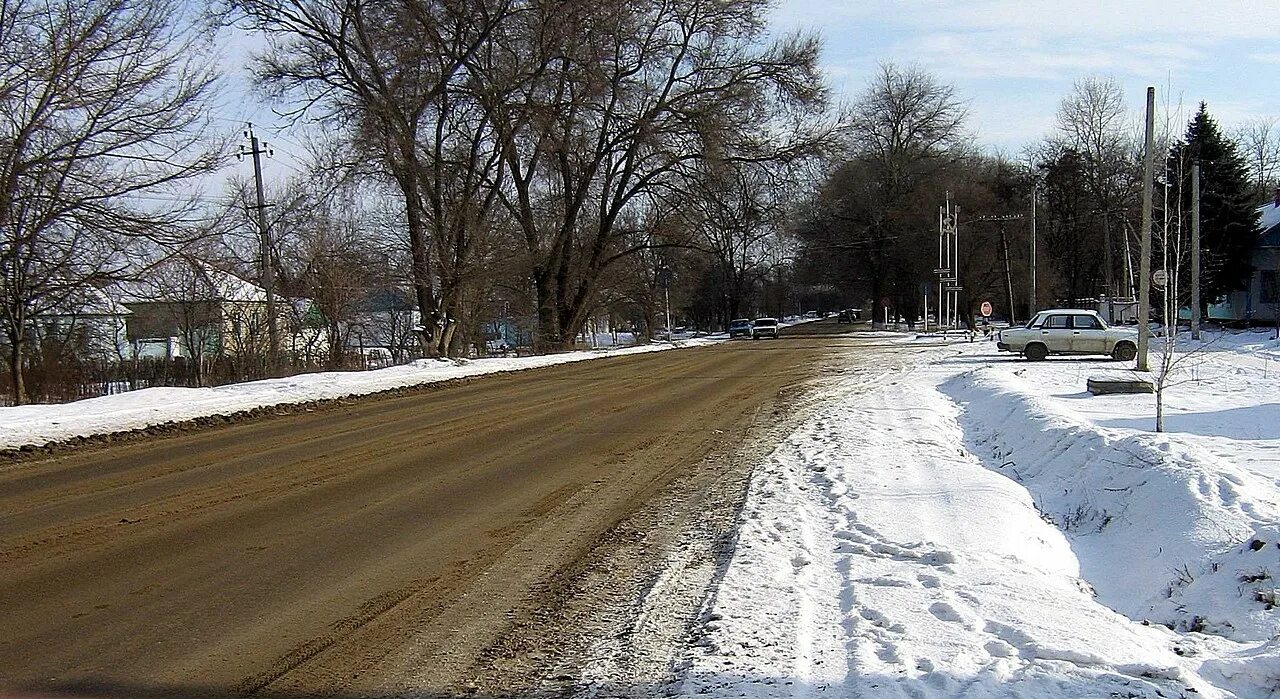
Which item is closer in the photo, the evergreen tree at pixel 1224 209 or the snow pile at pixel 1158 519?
the snow pile at pixel 1158 519

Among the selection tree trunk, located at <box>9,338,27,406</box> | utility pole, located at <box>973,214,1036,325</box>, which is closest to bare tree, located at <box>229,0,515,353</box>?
tree trunk, located at <box>9,338,27,406</box>

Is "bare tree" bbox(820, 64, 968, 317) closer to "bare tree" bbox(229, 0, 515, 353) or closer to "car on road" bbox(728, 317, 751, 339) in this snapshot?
"car on road" bbox(728, 317, 751, 339)

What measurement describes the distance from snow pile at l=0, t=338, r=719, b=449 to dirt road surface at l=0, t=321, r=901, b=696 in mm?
1210

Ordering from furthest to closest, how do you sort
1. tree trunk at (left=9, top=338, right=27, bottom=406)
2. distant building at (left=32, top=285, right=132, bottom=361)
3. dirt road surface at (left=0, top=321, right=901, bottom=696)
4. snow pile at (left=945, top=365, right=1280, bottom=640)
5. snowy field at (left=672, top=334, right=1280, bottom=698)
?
distant building at (left=32, top=285, right=132, bottom=361)
tree trunk at (left=9, top=338, right=27, bottom=406)
snow pile at (left=945, top=365, right=1280, bottom=640)
dirt road surface at (left=0, top=321, right=901, bottom=696)
snowy field at (left=672, top=334, right=1280, bottom=698)

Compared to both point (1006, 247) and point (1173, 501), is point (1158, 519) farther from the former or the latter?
point (1006, 247)

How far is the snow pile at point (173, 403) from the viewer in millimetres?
13625

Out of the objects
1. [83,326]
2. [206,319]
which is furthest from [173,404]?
[206,319]

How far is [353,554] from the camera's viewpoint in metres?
7.39

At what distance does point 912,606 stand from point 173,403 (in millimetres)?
14669

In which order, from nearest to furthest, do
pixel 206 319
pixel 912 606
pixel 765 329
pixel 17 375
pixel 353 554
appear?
pixel 912 606, pixel 353 554, pixel 17 375, pixel 206 319, pixel 765 329

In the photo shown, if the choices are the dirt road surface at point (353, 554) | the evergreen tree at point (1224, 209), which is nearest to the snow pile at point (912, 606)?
the dirt road surface at point (353, 554)

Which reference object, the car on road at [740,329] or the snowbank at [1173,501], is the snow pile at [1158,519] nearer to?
the snowbank at [1173,501]

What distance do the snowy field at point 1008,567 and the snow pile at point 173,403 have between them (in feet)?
32.6

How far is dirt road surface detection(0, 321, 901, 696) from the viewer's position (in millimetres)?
5098
